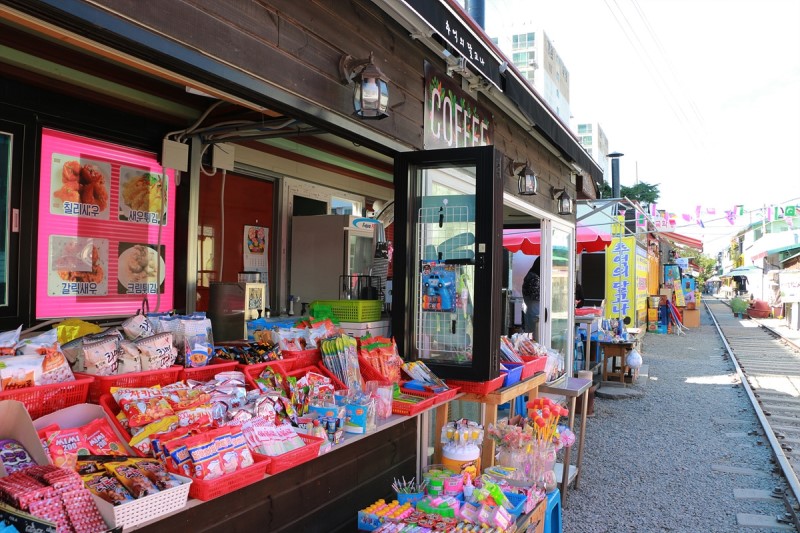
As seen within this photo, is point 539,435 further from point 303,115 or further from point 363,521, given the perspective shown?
point 303,115

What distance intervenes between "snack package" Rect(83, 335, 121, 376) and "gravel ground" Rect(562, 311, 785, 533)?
11.7 ft

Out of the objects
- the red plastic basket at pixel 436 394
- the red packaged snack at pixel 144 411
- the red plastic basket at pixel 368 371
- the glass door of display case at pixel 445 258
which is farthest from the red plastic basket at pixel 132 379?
the glass door of display case at pixel 445 258

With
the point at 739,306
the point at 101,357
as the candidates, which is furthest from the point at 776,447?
the point at 739,306

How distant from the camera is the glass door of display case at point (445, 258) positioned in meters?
3.81

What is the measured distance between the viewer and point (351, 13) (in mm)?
3283

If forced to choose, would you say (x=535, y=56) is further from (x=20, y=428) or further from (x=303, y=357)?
(x=20, y=428)

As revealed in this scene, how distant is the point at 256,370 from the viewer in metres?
2.90

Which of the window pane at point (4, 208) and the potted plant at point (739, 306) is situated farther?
the potted plant at point (739, 306)

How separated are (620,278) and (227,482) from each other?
15435mm

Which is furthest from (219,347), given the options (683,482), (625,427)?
(625,427)

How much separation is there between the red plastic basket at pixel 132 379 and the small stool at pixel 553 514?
7.82 ft

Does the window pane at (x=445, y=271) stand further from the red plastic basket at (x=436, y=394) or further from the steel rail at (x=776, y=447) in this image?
the steel rail at (x=776, y=447)

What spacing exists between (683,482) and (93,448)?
17.5 ft

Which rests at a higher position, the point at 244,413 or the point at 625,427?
the point at 244,413
